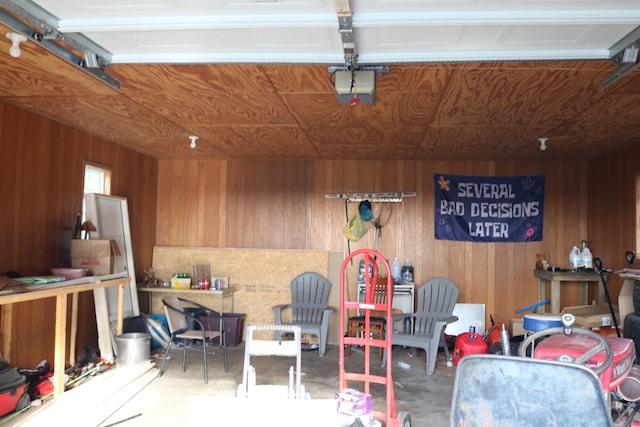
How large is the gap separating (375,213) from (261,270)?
177 cm

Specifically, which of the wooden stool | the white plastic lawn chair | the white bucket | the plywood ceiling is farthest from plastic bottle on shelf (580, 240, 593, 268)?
the white bucket

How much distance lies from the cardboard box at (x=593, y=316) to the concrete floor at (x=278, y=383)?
1402 mm

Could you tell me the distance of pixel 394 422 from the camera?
291 cm

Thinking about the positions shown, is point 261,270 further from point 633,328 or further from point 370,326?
point 633,328

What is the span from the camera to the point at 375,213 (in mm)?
6457

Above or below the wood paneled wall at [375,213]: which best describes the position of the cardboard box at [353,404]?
below

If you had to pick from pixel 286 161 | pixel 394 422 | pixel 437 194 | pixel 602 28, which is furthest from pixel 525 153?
pixel 394 422

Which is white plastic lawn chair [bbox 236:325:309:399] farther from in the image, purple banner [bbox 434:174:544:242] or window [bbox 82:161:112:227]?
purple banner [bbox 434:174:544:242]

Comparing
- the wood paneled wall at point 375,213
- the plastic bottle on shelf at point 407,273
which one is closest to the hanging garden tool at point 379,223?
the wood paneled wall at point 375,213

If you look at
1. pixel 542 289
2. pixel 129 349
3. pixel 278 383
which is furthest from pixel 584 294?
pixel 129 349

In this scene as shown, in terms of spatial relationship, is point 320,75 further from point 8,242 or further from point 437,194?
point 437,194

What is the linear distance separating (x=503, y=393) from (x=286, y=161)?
5.26 metres

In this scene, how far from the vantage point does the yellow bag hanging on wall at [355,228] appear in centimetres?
629

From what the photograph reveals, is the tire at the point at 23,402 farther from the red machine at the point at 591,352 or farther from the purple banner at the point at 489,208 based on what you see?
the purple banner at the point at 489,208
